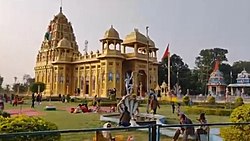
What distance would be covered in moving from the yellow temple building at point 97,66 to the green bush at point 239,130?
35.2m

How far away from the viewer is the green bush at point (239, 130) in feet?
24.2

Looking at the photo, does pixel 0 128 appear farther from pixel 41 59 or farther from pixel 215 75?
pixel 41 59

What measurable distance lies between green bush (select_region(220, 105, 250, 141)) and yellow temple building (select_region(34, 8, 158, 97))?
3518cm

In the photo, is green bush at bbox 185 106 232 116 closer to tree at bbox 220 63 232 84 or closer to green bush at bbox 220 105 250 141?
green bush at bbox 220 105 250 141

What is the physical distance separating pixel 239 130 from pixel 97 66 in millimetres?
46446

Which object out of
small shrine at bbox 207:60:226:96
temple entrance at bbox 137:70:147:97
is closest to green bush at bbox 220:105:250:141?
temple entrance at bbox 137:70:147:97

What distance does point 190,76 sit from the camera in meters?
78.0

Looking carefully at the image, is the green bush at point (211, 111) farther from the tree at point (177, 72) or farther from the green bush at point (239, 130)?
the tree at point (177, 72)

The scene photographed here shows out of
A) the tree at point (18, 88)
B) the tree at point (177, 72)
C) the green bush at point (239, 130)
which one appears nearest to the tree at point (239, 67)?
the tree at point (177, 72)

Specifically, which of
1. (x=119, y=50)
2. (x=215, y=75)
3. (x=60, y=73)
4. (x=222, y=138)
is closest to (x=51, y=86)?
(x=60, y=73)

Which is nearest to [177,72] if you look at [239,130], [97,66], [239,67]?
[239,67]

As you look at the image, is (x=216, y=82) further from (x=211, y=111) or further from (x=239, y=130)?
(x=239, y=130)

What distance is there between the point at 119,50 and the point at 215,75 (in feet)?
72.6

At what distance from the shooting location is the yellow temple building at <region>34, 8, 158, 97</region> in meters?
49.9
